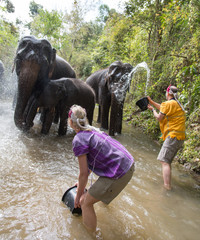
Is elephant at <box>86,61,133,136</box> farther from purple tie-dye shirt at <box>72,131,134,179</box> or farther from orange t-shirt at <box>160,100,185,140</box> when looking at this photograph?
purple tie-dye shirt at <box>72,131,134,179</box>

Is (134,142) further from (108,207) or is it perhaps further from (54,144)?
(108,207)

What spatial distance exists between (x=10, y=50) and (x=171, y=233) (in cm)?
1761

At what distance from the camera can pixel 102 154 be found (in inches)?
77.7

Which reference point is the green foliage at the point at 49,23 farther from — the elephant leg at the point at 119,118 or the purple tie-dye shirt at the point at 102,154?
the purple tie-dye shirt at the point at 102,154

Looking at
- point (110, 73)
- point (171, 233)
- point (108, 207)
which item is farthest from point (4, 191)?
point (110, 73)

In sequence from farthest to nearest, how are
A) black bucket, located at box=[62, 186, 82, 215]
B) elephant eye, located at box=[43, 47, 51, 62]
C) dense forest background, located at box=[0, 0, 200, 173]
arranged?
elephant eye, located at box=[43, 47, 51, 62] < dense forest background, located at box=[0, 0, 200, 173] < black bucket, located at box=[62, 186, 82, 215]

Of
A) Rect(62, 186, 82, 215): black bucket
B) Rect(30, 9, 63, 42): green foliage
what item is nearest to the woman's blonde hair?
Rect(62, 186, 82, 215): black bucket

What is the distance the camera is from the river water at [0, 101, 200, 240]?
2.06m

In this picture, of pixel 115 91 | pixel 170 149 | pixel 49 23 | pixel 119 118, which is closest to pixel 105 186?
pixel 170 149

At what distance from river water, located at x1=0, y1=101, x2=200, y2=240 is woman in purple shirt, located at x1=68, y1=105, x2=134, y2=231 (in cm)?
33

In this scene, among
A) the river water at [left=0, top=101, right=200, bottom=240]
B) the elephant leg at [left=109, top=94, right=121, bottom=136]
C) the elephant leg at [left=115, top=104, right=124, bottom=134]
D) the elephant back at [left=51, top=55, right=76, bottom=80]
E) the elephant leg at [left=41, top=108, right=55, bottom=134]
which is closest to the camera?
the river water at [left=0, top=101, right=200, bottom=240]

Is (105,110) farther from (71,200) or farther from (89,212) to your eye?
Result: (89,212)

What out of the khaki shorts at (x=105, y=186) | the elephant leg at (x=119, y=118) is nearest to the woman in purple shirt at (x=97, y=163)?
the khaki shorts at (x=105, y=186)

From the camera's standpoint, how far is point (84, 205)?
204cm
